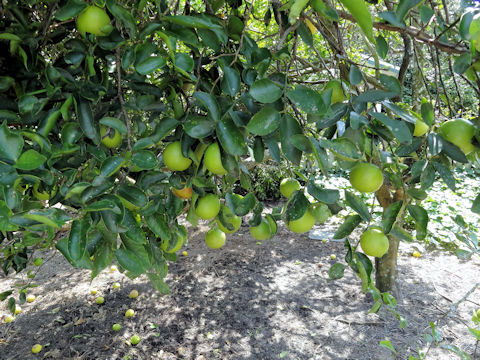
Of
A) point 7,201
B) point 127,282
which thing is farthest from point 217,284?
point 7,201

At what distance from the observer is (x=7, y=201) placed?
59 centimetres

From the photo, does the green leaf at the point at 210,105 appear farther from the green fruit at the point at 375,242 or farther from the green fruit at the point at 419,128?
the green fruit at the point at 375,242

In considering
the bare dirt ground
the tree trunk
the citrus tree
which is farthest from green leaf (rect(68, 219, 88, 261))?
the tree trunk

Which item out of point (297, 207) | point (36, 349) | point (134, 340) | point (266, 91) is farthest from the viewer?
point (134, 340)

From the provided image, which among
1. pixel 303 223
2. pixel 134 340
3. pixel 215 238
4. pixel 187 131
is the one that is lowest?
pixel 134 340

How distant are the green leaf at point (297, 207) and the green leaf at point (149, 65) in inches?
16.8

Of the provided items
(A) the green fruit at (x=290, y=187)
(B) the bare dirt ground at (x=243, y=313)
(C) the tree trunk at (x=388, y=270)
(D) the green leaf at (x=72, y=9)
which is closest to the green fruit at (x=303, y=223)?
(A) the green fruit at (x=290, y=187)

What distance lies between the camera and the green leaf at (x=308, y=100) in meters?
Answer: 0.68

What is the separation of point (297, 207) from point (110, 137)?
1.70 ft

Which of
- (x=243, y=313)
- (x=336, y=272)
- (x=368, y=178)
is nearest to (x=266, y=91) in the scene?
(x=368, y=178)

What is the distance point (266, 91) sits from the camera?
0.72 meters

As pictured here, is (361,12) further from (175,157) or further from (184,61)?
(175,157)

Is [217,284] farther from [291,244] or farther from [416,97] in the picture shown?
[416,97]

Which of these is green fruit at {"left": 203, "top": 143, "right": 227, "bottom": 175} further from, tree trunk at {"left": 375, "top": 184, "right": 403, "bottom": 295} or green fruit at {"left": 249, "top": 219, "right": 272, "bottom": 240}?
tree trunk at {"left": 375, "top": 184, "right": 403, "bottom": 295}
